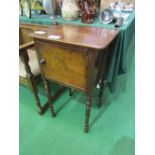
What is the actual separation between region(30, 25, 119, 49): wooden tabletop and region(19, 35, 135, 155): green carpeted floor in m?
0.86

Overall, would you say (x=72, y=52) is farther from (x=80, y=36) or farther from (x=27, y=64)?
(x=27, y=64)

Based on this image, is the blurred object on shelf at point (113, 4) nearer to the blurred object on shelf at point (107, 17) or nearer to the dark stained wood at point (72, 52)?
the blurred object on shelf at point (107, 17)

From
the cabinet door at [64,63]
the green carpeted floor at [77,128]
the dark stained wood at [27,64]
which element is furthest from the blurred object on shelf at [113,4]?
the green carpeted floor at [77,128]

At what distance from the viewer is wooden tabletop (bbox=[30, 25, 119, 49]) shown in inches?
36.4

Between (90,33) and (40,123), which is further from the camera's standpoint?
(40,123)

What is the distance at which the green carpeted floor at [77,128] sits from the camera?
1302mm

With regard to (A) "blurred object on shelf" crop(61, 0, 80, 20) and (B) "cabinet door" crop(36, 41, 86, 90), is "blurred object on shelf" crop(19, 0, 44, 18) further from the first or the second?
(B) "cabinet door" crop(36, 41, 86, 90)

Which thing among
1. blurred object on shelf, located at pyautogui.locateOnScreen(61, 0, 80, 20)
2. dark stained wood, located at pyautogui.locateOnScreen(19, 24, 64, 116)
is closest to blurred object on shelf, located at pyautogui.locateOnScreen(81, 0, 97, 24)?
blurred object on shelf, located at pyautogui.locateOnScreen(61, 0, 80, 20)

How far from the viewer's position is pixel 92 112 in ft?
5.33

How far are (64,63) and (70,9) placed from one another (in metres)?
0.59

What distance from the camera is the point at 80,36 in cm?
104
